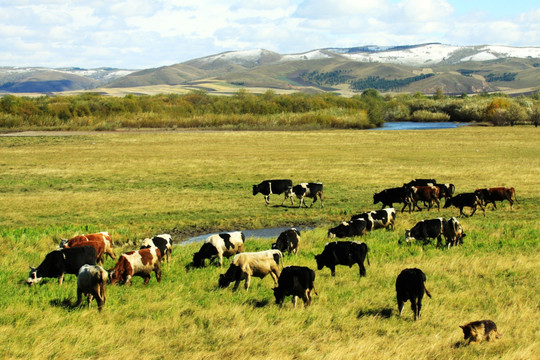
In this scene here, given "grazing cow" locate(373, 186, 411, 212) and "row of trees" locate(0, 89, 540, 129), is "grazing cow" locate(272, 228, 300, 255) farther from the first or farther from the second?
"row of trees" locate(0, 89, 540, 129)

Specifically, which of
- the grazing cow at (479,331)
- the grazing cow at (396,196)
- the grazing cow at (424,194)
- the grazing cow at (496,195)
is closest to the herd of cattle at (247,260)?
the grazing cow at (479,331)

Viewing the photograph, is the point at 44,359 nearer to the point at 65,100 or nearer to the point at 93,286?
the point at 93,286

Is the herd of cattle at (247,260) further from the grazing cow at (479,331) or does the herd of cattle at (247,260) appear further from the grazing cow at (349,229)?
the grazing cow at (479,331)

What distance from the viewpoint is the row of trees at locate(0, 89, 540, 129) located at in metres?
89.5

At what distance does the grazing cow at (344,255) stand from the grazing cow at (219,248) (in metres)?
2.71

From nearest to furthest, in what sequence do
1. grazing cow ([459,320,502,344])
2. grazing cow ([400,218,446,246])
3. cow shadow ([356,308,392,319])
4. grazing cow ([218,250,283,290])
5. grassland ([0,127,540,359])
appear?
1. grazing cow ([459,320,502,344])
2. grassland ([0,127,540,359])
3. cow shadow ([356,308,392,319])
4. grazing cow ([218,250,283,290])
5. grazing cow ([400,218,446,246])

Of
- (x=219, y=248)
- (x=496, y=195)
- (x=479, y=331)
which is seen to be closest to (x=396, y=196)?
(x=496, y=195)

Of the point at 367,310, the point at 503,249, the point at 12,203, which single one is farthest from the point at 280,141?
the point at 367,310

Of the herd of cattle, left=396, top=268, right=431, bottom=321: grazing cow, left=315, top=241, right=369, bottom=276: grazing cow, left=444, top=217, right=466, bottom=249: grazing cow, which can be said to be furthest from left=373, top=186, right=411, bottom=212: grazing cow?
left=396, top=268, right=431, bottom=321: grazing cow

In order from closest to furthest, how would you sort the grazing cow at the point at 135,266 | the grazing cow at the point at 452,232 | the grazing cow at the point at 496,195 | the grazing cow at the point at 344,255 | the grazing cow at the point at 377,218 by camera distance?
the grazing cow at the point at 135,266, the grazing cow at the point at 344,255, the grazing cow at the point at 452,232, the grazing cow at the point at 377,218, the grazing cow at the point at 496,195

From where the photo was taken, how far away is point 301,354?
8.45 m

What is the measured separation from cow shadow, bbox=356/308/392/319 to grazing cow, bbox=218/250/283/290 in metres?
2.36

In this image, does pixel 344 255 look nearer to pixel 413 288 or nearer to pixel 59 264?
pixel 413 288

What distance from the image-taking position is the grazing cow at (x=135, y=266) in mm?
11992
